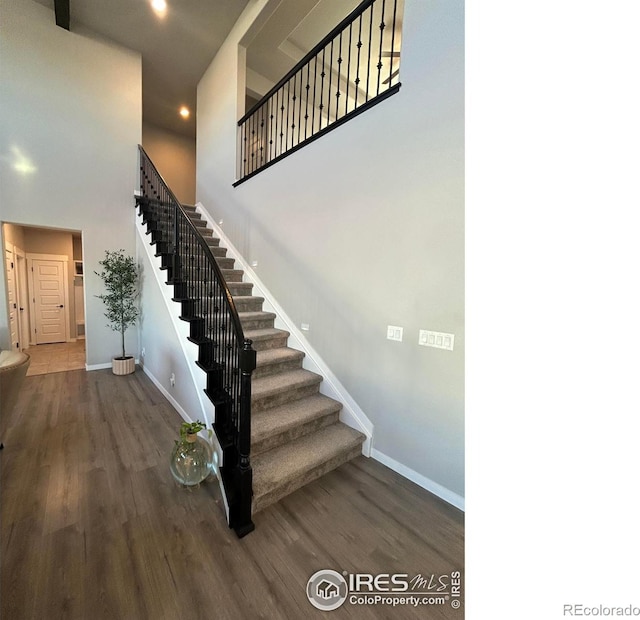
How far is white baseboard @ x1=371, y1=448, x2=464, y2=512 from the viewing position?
77.3 inches

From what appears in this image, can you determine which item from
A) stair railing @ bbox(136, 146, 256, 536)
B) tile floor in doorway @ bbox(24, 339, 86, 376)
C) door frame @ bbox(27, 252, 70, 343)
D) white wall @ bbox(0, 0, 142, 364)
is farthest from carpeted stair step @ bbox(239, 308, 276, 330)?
door frame @ bbox(27, 252, 70, 343)

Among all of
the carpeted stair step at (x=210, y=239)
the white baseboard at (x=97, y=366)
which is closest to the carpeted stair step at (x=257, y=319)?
the carpeted stair step at (x=210, y=239)

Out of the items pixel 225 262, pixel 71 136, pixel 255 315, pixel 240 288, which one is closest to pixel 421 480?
pixel 255 315

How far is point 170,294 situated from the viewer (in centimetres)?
314

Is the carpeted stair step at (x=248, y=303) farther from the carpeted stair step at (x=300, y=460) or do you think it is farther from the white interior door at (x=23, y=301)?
the white interior door at (x=23, y=301)

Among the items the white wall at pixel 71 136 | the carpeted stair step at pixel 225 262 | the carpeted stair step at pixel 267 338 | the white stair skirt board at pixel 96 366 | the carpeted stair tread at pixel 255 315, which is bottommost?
the white stair skirt board at pixel 96 366

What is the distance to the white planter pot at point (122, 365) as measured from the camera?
4.25 meters

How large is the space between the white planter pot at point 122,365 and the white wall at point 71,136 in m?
0.46

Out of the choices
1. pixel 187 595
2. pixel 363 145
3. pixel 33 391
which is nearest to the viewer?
pixel 187 595
